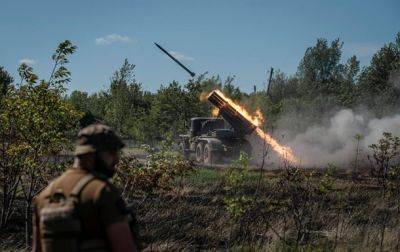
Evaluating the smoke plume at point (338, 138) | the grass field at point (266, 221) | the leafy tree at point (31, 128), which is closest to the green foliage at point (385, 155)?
the grass field at point (266, 221)

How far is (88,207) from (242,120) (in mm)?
19248

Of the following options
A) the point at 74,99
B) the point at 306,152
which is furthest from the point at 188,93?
the point at 74,99

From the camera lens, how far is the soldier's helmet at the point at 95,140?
9.38ft

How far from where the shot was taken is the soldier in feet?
8.64

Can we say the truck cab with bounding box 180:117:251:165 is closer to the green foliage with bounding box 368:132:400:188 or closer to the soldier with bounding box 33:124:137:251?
the green foliage with bounding box 368:132:400:188

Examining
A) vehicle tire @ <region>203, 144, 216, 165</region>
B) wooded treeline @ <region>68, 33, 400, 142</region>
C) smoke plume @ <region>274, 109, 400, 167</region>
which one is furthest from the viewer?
wooded treeline @ <region>68, 33, 400, 142</region>

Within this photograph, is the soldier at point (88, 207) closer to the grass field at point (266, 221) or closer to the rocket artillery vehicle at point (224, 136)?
the grass field at point (266, 221)

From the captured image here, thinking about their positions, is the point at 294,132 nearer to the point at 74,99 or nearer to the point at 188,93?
the point at 188,93

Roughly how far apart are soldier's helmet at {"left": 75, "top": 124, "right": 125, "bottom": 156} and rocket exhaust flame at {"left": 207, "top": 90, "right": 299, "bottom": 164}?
18.7m

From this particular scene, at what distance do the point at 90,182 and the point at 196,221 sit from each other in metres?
7.31

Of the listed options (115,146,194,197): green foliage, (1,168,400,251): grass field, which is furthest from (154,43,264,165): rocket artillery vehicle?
(115,146,194,197): green foliage

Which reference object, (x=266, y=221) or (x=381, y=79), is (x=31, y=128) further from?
(x=381, y=79)

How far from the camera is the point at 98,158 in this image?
2.87 m

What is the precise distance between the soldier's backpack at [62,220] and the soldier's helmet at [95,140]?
7.1 inches
